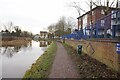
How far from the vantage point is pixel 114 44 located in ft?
30.7

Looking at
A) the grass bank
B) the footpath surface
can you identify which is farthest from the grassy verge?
the grass bank

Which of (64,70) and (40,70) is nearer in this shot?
(64,70)

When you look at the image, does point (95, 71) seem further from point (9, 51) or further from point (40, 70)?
point (9, 51)

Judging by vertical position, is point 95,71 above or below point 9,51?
above

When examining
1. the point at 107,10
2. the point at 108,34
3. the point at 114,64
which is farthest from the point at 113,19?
the point at 107,10

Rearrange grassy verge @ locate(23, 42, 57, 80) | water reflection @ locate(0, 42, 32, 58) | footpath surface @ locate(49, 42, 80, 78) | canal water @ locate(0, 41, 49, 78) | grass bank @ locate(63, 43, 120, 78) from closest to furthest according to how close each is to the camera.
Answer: grass bank @ locate(63, 43, 120, 78), footpath surface @ locate(49, 42, 80, 78), grassy verge @ locate(23, 42, 57, 80), canal water @ locate(0, 41, 49, 78), water reflection @ locate(0, 42, 32, 58)

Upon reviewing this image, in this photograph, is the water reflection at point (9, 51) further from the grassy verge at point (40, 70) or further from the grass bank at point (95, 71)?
the grass bank at point (95, 71)

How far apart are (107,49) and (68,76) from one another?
284 cm

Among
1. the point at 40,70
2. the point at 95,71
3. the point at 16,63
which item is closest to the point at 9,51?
the point at 16,63

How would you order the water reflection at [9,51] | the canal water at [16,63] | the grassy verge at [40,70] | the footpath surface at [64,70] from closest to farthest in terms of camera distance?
the footpath surface at [64,70], the grassy verge at [40,70], the canal water at [16,63], the water reflection at [9,51]

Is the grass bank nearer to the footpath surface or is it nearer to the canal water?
the footpath surface

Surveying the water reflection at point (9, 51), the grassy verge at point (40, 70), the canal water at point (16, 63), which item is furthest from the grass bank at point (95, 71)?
the water reflection at point (9, 51)


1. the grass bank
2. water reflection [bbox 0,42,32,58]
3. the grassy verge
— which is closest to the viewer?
the grass bank

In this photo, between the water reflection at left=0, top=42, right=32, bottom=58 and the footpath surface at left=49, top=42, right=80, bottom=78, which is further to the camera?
the water reflection at left=0, top=42, right=32, bottom=58
